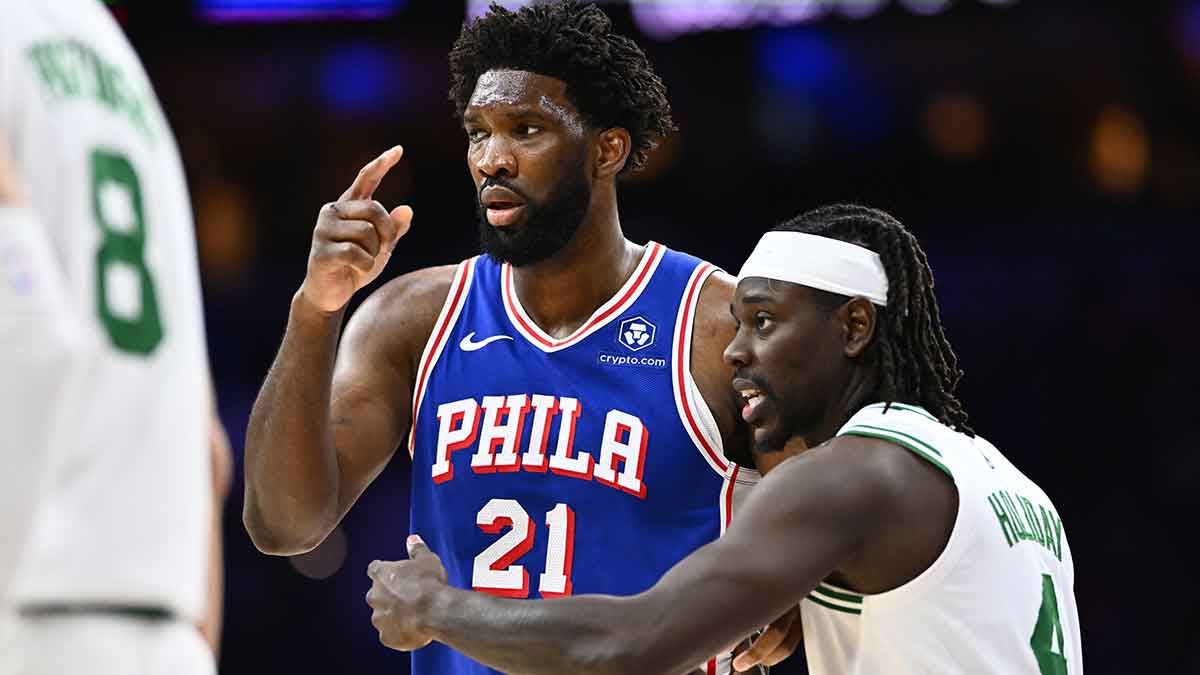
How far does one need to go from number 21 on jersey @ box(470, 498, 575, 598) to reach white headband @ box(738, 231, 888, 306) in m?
0.90

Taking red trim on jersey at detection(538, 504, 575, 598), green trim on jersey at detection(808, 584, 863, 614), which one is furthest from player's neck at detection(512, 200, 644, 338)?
green trim on jersey at detection(808, 584, 863, 614)

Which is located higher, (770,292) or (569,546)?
(770,292)

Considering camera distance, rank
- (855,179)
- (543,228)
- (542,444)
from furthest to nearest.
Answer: (855,179) < (543,228) < (542,444)

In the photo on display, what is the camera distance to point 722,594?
2.93m

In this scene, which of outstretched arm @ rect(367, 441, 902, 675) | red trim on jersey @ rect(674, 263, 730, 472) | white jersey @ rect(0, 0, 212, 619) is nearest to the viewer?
white jersey @ rect(0, 0, 212, 619)

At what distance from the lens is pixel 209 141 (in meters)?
12.1

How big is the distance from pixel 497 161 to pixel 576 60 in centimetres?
37

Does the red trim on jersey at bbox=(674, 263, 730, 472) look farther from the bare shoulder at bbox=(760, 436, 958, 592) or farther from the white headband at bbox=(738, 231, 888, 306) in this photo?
the bare shoulder at bbox=(760, 436, 958, 592)

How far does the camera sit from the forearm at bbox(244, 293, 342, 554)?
392 cm

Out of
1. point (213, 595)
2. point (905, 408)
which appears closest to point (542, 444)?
point (905, 408)

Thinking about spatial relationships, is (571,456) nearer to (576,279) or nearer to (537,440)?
(537,440)

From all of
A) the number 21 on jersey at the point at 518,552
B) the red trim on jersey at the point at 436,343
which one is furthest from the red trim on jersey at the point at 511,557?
the red trim on jersey at the point at 436,343

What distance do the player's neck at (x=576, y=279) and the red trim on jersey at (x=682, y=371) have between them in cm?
19

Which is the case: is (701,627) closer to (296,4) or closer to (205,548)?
(205,548)
